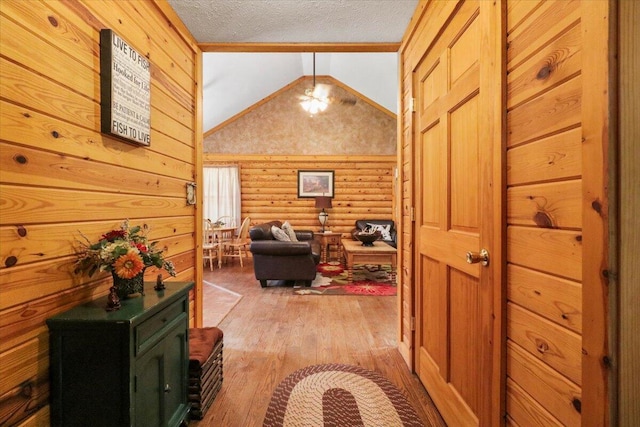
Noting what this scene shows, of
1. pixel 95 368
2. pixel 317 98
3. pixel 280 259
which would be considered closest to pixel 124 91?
pixel 95 368

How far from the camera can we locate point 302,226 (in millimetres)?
6957

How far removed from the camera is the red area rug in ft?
13.3

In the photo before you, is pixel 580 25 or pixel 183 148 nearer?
pixel 580 25

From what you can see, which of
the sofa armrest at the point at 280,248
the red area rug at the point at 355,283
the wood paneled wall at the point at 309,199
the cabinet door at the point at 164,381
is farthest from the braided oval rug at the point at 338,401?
the wood paneled wall at the point at 309,199

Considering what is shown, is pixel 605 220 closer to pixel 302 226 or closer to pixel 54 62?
pixel 54 62

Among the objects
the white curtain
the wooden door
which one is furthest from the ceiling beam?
the white curtain

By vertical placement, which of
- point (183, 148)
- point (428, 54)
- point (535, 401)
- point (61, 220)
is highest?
point (428, 54)

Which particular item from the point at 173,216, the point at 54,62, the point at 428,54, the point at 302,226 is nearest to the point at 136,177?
the point at 173,216

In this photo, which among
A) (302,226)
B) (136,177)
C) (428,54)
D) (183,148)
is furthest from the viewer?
(302,226)

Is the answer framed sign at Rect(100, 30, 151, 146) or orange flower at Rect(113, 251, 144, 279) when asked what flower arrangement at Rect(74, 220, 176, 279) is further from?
framed sign at Rect(100, 30, 151, 146)

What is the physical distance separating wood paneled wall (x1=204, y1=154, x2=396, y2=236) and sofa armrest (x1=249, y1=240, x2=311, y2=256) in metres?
2.75

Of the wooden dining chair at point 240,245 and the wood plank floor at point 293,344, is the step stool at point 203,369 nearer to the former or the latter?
the wood plank floor at point 293,344

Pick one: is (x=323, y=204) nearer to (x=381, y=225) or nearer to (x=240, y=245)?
(x=381, y=225)

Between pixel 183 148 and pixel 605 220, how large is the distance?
2.28 metres
